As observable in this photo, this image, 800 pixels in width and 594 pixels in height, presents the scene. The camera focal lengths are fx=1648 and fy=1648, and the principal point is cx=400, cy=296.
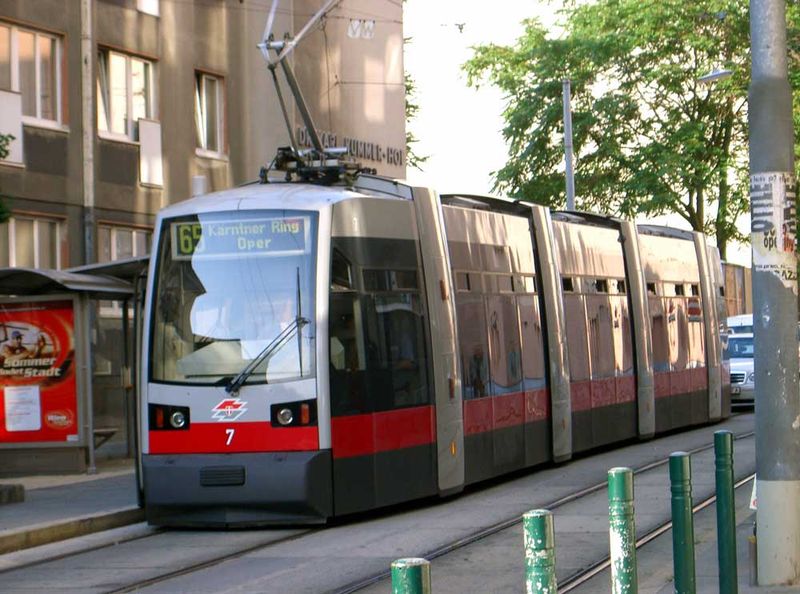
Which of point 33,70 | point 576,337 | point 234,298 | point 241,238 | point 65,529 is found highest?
point 33,70

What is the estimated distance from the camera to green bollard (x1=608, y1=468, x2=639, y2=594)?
7.08m

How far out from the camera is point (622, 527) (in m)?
7.09

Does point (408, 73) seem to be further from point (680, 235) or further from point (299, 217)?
point (299, 217)

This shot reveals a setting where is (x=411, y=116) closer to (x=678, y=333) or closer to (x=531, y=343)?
(x=678, y=333)

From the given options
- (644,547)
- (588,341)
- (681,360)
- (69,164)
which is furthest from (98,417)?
(644,547)

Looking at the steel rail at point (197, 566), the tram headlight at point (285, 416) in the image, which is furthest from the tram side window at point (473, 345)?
the steel rail at point (197, 566)

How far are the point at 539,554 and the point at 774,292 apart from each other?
177 inches

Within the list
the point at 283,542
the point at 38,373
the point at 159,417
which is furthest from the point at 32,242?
the point at 283,542

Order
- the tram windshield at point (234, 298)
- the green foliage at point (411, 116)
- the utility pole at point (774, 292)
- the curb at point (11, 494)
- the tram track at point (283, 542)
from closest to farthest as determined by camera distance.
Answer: the utility pole at point (774, 292) → the tram track at point (283, 542) → the tram windshield at point (234, 298) → the curb at point (11, 494) → the green foliage at point (411, 116)

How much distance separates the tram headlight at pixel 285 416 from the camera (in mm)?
13852

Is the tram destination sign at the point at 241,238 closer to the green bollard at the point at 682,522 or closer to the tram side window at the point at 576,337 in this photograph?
the green bollard at the point at 682,522

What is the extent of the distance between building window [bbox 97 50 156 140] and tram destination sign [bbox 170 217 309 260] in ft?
42.4

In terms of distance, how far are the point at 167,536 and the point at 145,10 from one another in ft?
52.1

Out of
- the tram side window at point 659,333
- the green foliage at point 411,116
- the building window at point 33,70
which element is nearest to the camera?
the building window at point 33,70
